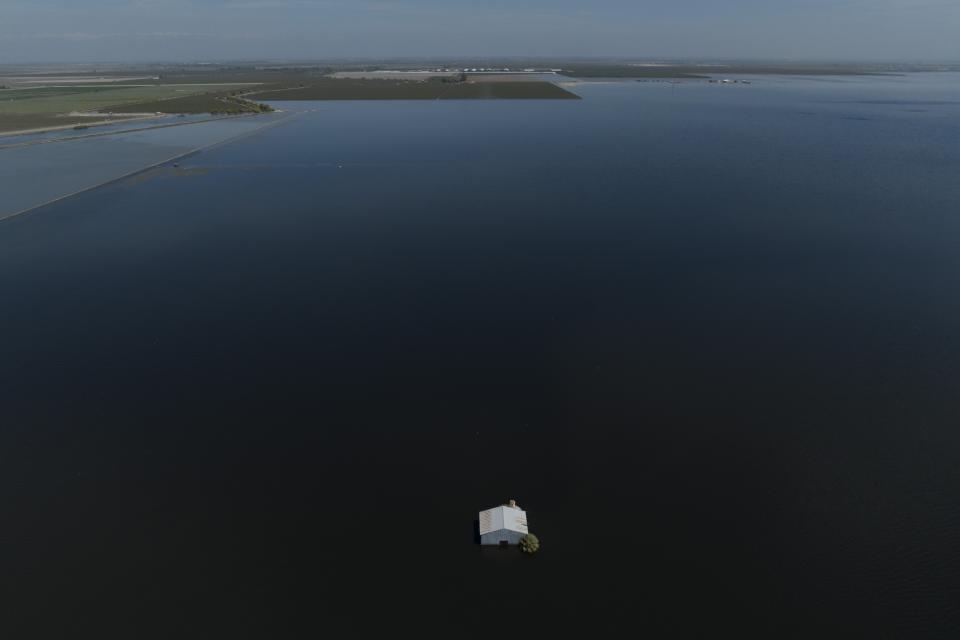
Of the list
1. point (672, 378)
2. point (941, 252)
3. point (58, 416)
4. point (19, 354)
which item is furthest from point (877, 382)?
point (19, 354)

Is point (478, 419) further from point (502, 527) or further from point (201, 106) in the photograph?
point (201, 106)

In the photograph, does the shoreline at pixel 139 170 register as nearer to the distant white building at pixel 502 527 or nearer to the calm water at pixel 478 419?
the calm water at pixel 478 419

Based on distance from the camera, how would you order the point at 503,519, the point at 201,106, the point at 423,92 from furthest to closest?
the point at 423,92 → the point at 201,106 → the point at 503,519

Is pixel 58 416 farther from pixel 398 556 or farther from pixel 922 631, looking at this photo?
pixel 922 631

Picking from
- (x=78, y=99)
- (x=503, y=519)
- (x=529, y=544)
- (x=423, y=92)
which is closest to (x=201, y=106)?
(x=78, y=99)

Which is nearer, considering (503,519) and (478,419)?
(503,519)

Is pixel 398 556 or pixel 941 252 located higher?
pixel 941 252

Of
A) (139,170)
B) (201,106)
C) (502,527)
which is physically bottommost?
(502,527)
